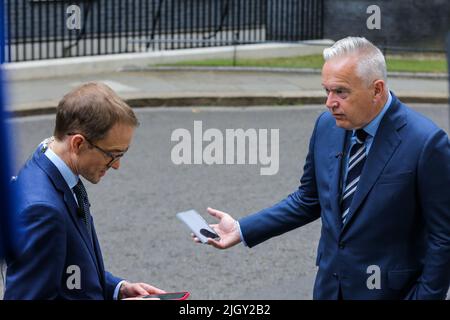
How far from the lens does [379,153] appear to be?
13.3 ft

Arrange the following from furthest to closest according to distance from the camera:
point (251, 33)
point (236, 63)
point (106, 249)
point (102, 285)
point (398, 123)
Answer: point (251, 33) → point (236, 63) → point (106, 249) → point (398, 123) → point (102, 285)

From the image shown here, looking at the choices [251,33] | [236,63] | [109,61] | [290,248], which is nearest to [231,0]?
[251,33]

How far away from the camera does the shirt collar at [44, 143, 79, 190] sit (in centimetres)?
353

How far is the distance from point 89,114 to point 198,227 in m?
0.94

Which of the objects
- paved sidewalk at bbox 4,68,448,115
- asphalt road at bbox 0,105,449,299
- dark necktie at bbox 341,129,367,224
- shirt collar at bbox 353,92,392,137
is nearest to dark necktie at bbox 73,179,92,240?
dark necktie at bbox 341,129,367,224

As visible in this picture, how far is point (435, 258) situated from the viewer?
12.8 feet

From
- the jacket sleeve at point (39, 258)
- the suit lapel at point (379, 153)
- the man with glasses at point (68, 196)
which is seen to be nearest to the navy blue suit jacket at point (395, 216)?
the suit lapel at point (379, 153)

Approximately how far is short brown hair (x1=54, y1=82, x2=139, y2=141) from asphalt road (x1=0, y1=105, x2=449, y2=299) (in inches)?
152

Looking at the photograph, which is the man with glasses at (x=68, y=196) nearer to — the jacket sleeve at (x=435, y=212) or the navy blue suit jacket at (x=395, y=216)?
the navy blue suit jacket at (x=395, y=216)

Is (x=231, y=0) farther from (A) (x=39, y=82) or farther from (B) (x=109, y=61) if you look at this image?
(A) (x=39, y=82)

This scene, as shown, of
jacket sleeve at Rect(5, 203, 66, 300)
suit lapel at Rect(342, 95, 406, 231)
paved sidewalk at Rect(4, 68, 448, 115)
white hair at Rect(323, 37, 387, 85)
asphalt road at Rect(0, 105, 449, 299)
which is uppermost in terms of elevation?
white hair at Rect(323, 37, 387, 85)

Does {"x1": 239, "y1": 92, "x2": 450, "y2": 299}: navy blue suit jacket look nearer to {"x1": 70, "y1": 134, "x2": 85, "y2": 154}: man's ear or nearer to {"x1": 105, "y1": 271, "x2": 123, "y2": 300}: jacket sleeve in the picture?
{"x1": 105, "y1": 271, "x2": 123, "y2": 300}: jacket sleeve

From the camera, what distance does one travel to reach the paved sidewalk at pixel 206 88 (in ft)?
45.9

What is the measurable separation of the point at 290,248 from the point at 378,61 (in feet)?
14.7
